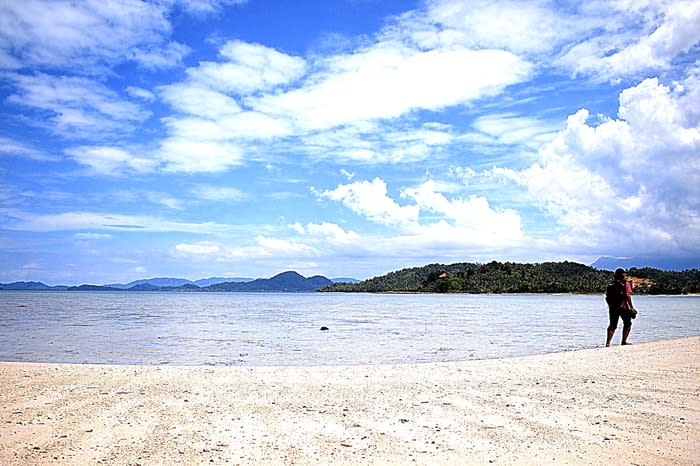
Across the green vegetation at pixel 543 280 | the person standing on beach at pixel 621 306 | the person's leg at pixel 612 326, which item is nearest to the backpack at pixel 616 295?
the person standing on beach at pixel 621 306

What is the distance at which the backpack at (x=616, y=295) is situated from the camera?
18.7 m

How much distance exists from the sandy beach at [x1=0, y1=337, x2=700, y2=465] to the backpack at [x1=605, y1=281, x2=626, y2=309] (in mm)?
6512

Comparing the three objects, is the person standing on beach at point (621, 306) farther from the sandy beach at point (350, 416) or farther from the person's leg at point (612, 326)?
the sandy beach at point (350, 416)

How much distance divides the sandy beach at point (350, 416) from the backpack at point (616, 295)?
21.4 ft

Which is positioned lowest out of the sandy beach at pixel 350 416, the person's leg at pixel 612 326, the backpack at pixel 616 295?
the sandy beach at pixel 350 416

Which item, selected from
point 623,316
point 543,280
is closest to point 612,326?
Result: point 623,316

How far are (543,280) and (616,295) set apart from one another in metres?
146

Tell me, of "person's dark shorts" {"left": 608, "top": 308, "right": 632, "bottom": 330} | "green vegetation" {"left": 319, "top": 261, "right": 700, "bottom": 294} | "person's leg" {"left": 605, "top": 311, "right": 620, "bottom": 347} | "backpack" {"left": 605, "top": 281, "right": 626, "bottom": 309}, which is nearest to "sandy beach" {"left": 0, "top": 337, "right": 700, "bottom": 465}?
"person's leg" {"left": 605, "top": 311, "right": 620, "bottom": 347}

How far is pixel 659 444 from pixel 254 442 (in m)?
4.67

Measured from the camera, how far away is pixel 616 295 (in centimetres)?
1903

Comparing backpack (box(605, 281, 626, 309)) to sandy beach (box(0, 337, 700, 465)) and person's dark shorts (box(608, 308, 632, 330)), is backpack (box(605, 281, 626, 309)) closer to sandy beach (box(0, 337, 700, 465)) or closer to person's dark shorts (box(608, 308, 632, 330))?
person's dark shorts (box(608, 308, 632, 330))

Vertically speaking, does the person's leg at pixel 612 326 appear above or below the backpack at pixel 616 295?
below

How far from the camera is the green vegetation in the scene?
146 meters

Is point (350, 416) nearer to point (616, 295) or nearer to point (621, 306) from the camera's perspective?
point (621, 306)
